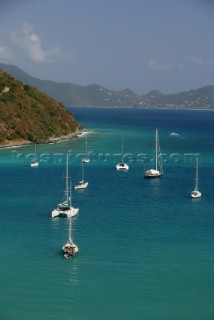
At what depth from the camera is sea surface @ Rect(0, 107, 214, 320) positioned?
20562mm

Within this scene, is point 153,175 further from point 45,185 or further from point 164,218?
point 164,218

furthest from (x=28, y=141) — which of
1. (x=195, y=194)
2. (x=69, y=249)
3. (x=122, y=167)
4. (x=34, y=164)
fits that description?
(x=69, y=249)

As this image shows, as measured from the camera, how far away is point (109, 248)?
26.0 m

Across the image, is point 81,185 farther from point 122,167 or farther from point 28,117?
point 28,117

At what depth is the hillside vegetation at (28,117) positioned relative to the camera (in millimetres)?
68312

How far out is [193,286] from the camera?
22.1 m

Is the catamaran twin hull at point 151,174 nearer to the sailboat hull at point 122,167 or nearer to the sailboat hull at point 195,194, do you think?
the sailboat hull at point 122,167

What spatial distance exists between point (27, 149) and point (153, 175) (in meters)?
20.5

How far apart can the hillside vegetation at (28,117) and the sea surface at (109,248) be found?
21.3m

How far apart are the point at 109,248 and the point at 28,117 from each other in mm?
49363

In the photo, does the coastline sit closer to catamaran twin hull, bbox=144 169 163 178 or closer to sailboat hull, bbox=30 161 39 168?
sailboat hull, bbox=30 161 39 168

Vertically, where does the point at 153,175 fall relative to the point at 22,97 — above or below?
below

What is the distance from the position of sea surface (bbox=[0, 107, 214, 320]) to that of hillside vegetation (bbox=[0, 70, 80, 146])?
21.3 meters

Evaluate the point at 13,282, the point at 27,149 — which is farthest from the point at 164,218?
the point at 27,149
